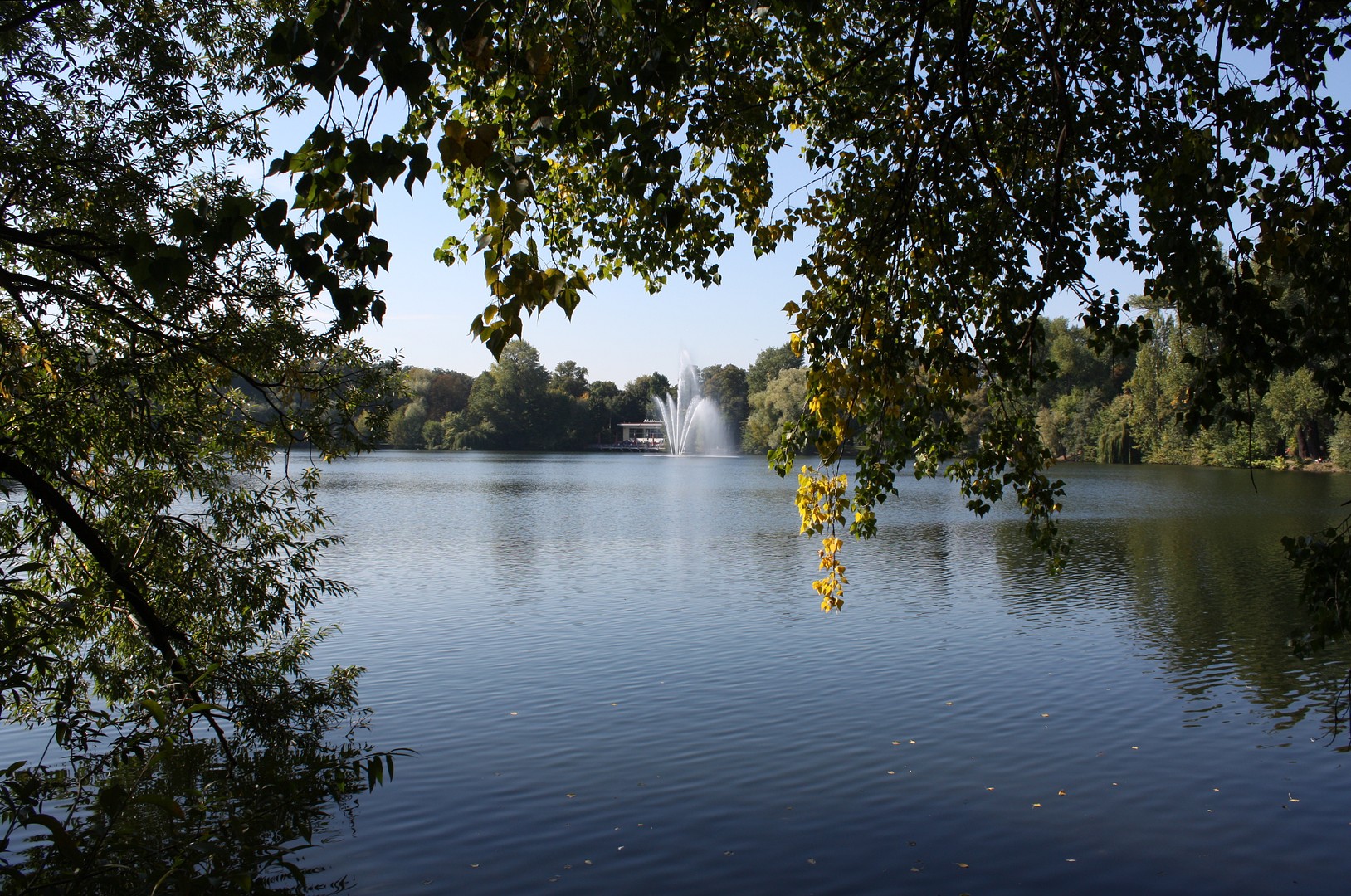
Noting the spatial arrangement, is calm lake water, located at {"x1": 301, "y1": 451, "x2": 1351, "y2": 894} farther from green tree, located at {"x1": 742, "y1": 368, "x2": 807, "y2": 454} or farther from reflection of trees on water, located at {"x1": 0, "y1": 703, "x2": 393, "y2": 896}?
green tree, located at {"x1": 742, "y1": 368, "x2": 807, "y2": 454}

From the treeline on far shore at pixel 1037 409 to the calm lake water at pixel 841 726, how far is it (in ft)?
9.54

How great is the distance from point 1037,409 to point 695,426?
37.1 metres

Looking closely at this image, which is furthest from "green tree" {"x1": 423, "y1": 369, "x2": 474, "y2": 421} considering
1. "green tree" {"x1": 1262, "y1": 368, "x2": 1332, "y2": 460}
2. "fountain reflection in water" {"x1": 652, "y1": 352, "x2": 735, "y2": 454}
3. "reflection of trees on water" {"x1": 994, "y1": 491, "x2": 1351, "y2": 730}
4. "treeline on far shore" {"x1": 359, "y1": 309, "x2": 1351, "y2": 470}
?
"reflection of trees on water" {"x1": 994, "y1": 491, "x2": 1351, "y2": 730}

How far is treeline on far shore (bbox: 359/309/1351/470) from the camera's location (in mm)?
46750

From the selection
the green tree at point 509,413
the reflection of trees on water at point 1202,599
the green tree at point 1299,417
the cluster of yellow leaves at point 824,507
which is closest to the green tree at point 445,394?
the green tree at point 509,413

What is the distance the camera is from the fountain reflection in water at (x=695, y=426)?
97250 mm

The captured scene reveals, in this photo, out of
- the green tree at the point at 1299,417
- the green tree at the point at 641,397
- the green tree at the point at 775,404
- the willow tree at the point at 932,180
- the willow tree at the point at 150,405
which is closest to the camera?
the willow tree at the point at 932,180

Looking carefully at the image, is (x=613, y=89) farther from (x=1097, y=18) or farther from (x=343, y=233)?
(x=1097, y=18)

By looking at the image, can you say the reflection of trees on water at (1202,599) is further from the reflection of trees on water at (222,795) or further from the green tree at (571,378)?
the green tree at (571,378)

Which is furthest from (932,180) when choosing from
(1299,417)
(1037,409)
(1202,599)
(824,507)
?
(1037,409)

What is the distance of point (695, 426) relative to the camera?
98.8 meters

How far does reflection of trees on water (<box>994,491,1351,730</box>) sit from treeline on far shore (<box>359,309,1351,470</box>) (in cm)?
276

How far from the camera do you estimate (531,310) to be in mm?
2391

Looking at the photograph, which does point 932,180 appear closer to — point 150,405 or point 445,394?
point 150,405
